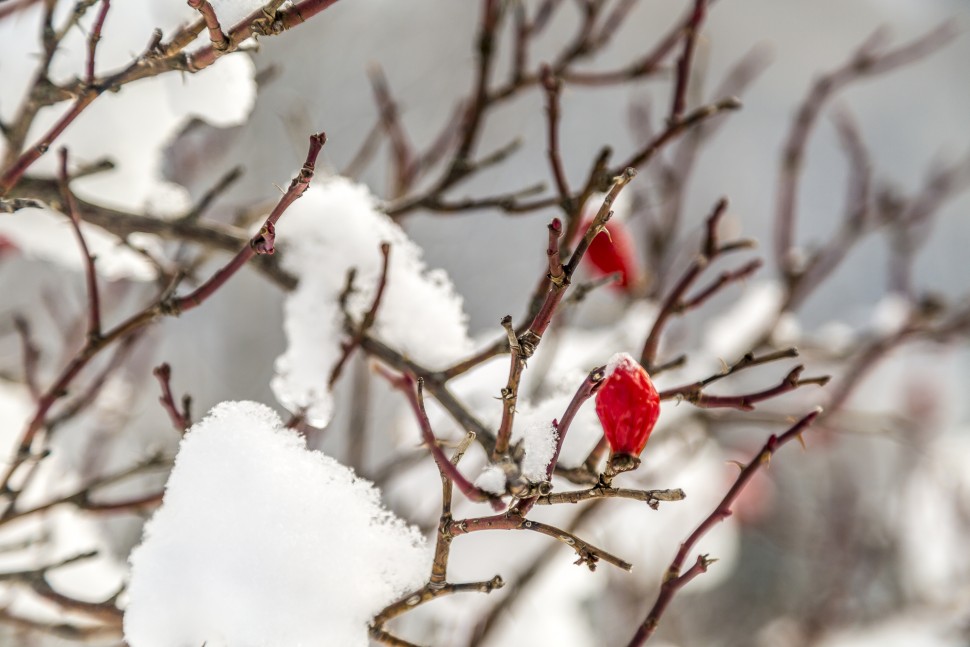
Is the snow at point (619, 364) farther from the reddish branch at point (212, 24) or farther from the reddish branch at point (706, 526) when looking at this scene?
the reddish branch at point (212, 24)

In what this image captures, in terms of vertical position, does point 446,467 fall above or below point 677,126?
below

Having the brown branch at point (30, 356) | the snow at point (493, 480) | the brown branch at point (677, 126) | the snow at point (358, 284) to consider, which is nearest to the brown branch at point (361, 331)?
the snow at point (358, 284)

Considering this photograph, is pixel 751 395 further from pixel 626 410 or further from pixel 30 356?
pixel 30 356

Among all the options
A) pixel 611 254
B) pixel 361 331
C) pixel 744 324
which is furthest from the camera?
pixel 744 324

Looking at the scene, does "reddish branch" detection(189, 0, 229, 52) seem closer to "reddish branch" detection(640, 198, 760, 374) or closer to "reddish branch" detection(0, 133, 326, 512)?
"reddish branch" detection(0, 133, 326, 512)

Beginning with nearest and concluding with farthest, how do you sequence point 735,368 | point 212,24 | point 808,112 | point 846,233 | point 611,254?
1. point 212,24
2. point 735,368
3. point 611,254
4. point 808,112
5. point 846,233

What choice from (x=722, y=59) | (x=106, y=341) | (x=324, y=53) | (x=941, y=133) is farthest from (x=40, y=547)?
(x=941, y=133)

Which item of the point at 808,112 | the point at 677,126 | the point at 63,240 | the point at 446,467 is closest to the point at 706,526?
the point at 446,467
